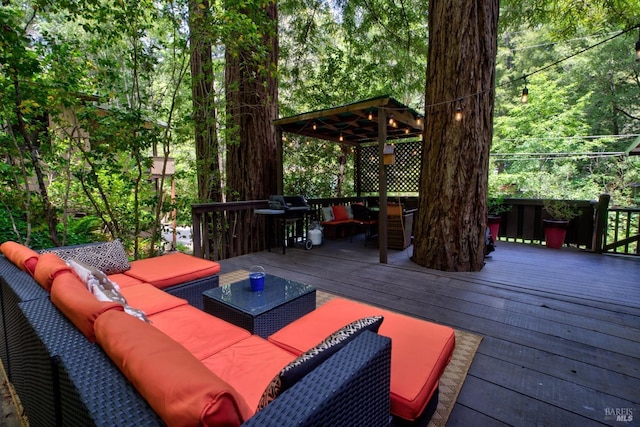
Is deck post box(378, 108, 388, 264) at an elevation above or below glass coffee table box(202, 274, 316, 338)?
above

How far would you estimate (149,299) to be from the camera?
2.13 meters

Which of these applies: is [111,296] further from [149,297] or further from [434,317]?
[434,317]

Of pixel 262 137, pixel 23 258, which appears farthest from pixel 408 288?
pixel 262 137

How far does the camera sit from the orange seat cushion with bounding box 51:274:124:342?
3.69 feet

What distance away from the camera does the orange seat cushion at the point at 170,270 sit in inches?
101

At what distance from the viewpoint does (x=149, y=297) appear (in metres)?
2.17

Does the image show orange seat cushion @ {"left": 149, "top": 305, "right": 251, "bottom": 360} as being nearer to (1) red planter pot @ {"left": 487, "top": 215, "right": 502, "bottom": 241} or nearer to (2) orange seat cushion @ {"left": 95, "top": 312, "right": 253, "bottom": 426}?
(2) orange seat cushion @ {"left": 95, "top": 312, "right": 253, "bottom": 426}

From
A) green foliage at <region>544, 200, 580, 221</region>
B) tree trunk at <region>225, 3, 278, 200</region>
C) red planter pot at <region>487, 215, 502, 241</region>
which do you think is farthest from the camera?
red planter pot at <region>487, 215, 502, 241</region>

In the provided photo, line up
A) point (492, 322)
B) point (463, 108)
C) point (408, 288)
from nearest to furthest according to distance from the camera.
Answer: point (492, 322) < point (408, 288) < point (463, 108)

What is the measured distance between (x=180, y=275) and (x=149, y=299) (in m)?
0.53

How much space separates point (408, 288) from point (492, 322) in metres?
0.96

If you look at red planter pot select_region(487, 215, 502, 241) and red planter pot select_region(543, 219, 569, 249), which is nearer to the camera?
→ red planter pot select_region(543, 219, 569, 249)

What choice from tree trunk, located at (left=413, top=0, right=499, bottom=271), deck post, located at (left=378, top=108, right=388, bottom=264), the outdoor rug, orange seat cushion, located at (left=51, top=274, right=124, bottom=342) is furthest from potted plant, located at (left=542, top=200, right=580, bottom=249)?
orange seat cushion, located at (left=51, top=274, right=124, bottom=342)

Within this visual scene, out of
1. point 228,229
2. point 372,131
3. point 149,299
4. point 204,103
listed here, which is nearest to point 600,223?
point 372,131
